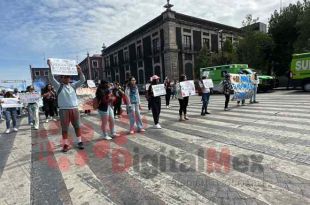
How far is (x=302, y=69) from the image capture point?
65.9ft

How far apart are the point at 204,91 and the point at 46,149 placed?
6.54m

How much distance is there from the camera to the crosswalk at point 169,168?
3580mm

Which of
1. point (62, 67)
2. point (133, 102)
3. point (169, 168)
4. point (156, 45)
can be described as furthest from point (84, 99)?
point (156, 45)

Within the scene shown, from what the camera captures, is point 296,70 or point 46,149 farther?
point 296,70

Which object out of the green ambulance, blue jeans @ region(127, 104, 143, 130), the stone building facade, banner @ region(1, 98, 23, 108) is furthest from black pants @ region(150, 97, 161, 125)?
the stone building facade

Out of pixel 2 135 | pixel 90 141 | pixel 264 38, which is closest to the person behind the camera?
pixel 90 141

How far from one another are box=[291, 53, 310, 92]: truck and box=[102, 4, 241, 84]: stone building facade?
17267mm

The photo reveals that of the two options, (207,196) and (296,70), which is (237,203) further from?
(296,70)

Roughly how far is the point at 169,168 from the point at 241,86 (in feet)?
32.4

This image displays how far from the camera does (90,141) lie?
7.12 metres

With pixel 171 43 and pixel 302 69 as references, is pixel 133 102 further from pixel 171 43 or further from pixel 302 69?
pixel 171 43

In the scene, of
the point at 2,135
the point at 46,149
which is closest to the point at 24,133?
the point at 2,135

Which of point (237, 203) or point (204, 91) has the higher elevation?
point (204, 91)

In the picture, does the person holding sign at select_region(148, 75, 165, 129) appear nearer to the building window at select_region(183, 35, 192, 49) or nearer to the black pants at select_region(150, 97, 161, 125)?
the black pants at select_region(150, 97, 161, 125)
